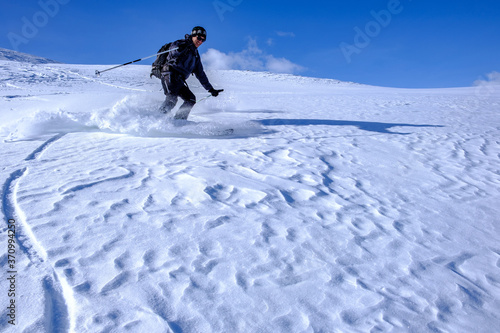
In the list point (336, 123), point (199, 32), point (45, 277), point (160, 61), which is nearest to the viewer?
point (45, 277)

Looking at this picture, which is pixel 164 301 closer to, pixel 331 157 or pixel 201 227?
Result: pixel 201 227

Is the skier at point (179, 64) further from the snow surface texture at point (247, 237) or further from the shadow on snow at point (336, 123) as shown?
the shadow on snow at point (336, 123)

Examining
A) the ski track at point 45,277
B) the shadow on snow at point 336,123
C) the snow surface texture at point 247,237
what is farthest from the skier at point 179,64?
the ski track at point 45,277

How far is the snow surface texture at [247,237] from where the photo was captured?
1.69 m

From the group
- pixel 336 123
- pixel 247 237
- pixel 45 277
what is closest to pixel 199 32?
pixel 336 123

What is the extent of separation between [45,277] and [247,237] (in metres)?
1.29

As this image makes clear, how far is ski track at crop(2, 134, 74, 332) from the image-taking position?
1535 millimetres

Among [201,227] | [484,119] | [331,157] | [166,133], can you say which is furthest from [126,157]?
[484,119]

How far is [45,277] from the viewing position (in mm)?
1828

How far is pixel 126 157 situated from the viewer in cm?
414

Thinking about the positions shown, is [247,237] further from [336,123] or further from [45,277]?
[336,123]

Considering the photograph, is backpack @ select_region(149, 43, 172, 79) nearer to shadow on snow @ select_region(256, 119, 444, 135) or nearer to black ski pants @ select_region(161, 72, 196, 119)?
black ski pants @ select_region(161, 72, 196, 119)

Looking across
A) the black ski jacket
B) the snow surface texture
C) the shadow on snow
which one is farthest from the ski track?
the shadow on snow

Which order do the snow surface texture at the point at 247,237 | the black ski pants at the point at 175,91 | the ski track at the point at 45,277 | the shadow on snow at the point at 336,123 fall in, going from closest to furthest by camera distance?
1. the ski track at the point at 45,277
2. the snow surface texture at the point at 247,237
3. the black ski pants at the point at 175,91
4. the shadow on snow at the point at 336,123
